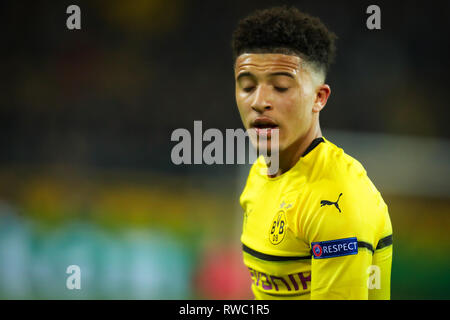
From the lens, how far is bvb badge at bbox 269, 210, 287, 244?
171cm

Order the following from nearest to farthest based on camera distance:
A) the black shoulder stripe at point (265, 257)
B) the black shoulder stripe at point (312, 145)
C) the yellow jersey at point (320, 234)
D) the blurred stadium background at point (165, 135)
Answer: the yellow jersey at point (320, 234)
the black shoulder stripe at point (265, 257)
the black shoulder stripe at point (312, 145)
the blurred stadium background at point (165, 135)

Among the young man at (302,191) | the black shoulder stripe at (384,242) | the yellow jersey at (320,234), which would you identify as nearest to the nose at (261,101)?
the young man at (302,191)

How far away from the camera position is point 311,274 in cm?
163

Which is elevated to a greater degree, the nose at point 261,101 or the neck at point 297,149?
the nose at point 261,101

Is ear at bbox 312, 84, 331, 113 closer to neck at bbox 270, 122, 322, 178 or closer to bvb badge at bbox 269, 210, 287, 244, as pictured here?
neck at bbox 270, 122, 322, 178

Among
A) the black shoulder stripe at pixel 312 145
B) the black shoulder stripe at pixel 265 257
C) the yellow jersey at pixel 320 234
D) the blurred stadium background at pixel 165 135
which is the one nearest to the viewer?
the yellow jersey at pixel 320 234

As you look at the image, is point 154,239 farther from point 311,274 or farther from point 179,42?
point 311,274

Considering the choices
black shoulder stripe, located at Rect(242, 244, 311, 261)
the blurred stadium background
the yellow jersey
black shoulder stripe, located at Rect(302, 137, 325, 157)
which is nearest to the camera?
the yellow jersey

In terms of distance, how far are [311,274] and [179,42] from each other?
17.5ft

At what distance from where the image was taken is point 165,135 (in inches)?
239

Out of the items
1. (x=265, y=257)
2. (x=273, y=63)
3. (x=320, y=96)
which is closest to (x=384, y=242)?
(x=265, y=257)

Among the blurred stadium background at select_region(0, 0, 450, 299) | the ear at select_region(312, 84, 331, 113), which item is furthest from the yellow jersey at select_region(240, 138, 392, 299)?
the blurred stadium background at select_region(0, 0, 450, 299)

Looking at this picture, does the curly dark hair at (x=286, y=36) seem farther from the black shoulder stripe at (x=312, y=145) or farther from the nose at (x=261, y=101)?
the black shoulder stripe at (x=312, y=145)

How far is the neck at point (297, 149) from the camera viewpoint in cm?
185
